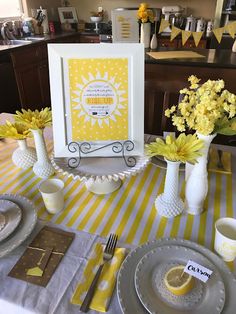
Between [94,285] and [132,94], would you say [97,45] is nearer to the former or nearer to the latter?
[132,94]

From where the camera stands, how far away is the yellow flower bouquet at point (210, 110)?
634mm

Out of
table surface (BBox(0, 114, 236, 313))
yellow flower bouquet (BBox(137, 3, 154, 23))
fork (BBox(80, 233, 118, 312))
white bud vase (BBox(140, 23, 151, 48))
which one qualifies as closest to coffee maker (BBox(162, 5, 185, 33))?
white bud vase (BBox(140, 23, 151, 48))

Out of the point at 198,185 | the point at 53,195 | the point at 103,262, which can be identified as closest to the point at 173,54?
the point at 198,185

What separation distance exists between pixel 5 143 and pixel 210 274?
96 cm

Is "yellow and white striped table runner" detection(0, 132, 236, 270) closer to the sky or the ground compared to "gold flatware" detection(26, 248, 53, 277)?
closer to the ground

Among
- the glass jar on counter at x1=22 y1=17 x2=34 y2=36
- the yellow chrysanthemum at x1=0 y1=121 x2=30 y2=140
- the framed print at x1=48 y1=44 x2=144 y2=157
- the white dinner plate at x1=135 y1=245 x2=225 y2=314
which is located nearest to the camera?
the white dinner plate at x1=135 y1=245 x2=225 y2=314

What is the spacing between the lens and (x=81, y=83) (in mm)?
762

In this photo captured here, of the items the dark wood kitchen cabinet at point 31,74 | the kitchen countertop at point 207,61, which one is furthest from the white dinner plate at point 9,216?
the dark wood kitchen cabinet at point 31,74

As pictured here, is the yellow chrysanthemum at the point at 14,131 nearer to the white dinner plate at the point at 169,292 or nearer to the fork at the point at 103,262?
the fork at the point at 103,262

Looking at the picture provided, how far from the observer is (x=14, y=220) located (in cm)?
70

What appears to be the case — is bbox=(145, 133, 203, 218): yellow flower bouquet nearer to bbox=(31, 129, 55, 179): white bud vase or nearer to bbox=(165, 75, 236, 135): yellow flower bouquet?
bbox=(165, 75, 236, 135): yellow flower bouquet

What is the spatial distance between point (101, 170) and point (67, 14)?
13.2 ft

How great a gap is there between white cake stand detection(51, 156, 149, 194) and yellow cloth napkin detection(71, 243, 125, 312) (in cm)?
19

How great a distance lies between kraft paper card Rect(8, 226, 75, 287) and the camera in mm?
580
